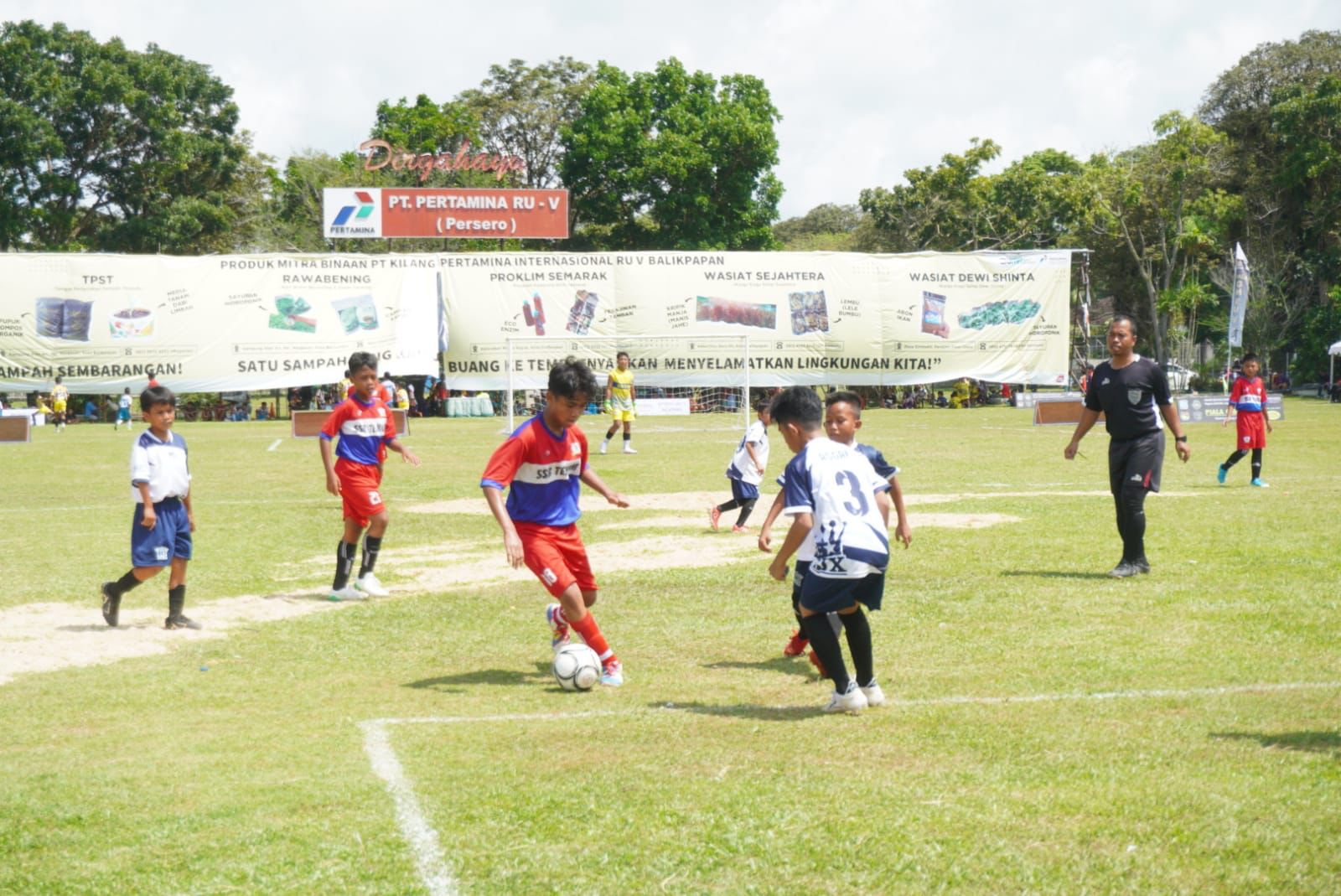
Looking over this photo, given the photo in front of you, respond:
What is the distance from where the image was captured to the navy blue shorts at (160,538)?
963 centimetres

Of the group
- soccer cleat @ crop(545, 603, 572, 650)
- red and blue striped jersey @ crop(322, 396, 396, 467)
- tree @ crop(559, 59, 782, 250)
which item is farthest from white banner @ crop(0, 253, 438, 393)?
soccer cleat @ crop(545, 603, 572, 650)

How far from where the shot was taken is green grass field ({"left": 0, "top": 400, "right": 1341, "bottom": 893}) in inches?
189

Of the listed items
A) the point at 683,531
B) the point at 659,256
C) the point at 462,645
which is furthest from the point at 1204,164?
the point at 462,645

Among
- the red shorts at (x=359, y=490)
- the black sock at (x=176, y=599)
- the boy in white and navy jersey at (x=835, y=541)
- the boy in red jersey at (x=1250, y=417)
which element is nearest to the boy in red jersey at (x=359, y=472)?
the red shorts at (x=359, y=490)

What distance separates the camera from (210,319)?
44688 mm

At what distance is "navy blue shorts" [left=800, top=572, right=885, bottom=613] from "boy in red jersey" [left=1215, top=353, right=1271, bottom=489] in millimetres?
13642

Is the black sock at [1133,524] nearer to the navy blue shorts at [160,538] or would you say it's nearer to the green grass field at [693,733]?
the green grass field at [693,733]

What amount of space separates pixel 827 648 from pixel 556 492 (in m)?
1.99

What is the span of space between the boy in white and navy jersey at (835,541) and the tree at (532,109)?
61785 millimetres

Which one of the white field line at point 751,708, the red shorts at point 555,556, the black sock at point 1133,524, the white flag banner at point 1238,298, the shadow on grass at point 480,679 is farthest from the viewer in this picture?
the white flag banner at point 1238,298

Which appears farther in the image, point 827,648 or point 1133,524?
point 1133,524

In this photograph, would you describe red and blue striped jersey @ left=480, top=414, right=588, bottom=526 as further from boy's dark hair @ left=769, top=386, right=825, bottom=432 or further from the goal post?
the goal post

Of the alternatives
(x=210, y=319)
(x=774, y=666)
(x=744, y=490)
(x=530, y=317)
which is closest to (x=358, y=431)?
(x=774, y=666)

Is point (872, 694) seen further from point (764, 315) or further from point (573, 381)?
point (764, 315)
